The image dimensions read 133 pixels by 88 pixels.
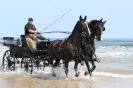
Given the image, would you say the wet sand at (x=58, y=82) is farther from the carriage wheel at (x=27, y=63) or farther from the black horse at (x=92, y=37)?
the black horse at (x=92, y=37)

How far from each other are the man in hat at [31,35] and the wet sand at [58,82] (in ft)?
3.69

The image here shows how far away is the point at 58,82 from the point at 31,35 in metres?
2.98

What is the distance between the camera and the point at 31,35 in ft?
60.7

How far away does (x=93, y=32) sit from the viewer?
16.7m

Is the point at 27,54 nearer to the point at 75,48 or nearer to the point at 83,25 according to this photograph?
the point at 75,48

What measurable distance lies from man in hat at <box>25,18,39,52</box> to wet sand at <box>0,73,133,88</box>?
1.12 m

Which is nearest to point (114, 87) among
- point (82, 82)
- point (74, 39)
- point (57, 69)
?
point (82, 82)

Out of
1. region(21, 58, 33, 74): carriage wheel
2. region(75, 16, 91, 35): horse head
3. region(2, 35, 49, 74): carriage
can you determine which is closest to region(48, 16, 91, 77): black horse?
region(75, 16, 91, 35): horse head

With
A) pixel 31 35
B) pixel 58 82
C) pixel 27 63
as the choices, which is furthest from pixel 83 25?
pixel 27 63

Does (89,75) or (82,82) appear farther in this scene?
(89,75)

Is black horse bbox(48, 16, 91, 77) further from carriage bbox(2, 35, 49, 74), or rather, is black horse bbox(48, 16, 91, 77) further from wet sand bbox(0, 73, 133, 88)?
carriage bbox(2, 35, 49, 74)

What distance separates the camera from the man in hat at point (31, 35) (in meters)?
18.3

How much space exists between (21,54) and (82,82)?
3899 millimetres

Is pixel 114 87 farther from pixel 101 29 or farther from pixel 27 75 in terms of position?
pixel 27 75
